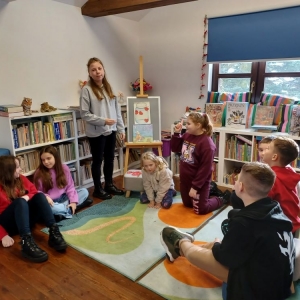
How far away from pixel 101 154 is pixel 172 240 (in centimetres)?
144

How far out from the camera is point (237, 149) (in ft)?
10.9

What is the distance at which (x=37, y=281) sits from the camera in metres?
1.83

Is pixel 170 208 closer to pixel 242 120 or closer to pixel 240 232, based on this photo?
pixel 242 120

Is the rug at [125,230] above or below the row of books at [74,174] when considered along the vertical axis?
below

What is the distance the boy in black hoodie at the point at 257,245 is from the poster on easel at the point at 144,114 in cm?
215

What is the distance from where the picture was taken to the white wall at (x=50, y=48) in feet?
9.43

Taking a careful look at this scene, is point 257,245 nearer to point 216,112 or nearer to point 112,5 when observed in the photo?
point 216,112

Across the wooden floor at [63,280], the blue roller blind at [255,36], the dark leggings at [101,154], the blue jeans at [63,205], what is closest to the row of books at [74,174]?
the dark leggings at [101,154]

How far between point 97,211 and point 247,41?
2.48m

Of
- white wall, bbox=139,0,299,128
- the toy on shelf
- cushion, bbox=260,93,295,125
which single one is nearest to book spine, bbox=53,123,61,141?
the toy on shelf

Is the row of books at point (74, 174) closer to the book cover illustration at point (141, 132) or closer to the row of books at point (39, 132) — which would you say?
the row of books at point (39, 132)

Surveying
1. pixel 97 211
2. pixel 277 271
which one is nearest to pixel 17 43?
pixel 97 211

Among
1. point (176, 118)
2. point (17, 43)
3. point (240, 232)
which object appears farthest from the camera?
point (176, 118)

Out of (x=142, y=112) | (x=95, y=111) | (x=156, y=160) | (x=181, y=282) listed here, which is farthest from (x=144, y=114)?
(x=181, y=282)
